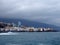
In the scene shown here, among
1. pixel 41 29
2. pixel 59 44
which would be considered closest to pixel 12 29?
pixel 41 29

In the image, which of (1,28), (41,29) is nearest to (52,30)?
(41,29)

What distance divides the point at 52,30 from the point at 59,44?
13411 cm

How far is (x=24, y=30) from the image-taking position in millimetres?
152125

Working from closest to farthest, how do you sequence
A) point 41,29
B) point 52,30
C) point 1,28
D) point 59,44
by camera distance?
point 59,44 < point 1,28 < point 41,29 < point 52,30

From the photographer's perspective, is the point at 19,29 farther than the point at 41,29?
No

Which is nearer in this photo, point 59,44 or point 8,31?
point 59,44

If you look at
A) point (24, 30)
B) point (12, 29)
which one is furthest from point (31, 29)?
point (12, 29)

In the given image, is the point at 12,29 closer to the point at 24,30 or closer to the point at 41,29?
the point at 24,30

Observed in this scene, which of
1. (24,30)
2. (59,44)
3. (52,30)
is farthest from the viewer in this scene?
(52,30)

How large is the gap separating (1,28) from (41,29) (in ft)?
154

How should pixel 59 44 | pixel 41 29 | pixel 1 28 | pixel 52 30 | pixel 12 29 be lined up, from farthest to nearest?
pixel 52 30
pixel 41 29
pixel 12 29
pixel 1 28
pixel 59 44

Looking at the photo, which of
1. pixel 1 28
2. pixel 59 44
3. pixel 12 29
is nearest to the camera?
pixel 59 44

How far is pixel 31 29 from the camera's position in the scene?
6191 inches

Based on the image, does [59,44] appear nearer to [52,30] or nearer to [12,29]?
[12,29]
